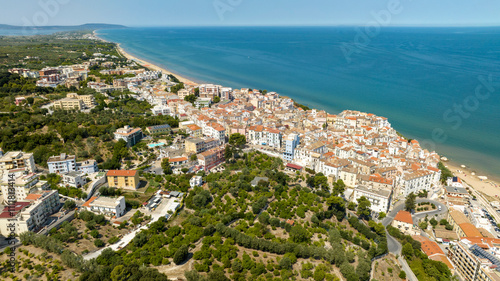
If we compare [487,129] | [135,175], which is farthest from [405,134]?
[135,175]

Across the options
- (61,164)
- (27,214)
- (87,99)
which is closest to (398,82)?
(87,99)

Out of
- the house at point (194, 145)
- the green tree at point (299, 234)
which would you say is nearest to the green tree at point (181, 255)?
the green tree at point (299, 234)

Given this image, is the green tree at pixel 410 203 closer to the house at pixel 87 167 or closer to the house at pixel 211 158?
the house at pixel 211 158

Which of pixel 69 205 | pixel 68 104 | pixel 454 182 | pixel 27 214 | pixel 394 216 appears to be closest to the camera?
pixel 27 214

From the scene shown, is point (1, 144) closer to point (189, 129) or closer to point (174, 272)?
point (189, 129)

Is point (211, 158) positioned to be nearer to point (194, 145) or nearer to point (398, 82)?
point (194, 145)

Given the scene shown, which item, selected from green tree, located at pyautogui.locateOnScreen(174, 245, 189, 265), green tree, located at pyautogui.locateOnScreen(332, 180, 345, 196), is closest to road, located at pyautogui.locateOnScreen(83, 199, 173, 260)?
green tree, located at pyautogui.locateOnScreen(174, 245, 189, 265)
